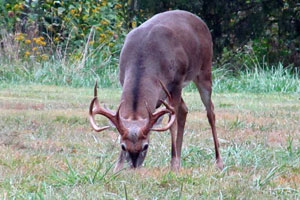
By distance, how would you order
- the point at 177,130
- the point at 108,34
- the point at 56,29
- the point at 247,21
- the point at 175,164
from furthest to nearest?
the point at 56,29 < the point at 108,34 < the point at 247,21 < the point at 177,130 < the point at 175,164

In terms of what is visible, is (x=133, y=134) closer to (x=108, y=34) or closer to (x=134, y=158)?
(x=134, y=158)

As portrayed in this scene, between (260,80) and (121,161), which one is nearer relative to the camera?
(121,161)

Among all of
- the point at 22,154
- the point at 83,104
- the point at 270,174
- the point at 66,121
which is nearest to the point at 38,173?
the point at 22,154

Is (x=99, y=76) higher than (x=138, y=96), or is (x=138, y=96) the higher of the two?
(x=138, y=96)

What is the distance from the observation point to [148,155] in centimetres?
729

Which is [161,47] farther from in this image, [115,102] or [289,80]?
[289,80]

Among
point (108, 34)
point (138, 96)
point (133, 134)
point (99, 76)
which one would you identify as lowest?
point (99, 76)

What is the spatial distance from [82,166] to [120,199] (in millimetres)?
1476

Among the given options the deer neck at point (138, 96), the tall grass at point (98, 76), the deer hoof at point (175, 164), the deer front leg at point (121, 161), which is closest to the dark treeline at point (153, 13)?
the tall grass at point (98, 76)

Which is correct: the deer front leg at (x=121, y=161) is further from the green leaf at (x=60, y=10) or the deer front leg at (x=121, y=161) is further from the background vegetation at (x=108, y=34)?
the green leaf at (x=60, y=10)

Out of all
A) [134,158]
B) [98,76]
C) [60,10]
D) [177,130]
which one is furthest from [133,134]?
[60,10]

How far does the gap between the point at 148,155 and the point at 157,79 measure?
807 mm

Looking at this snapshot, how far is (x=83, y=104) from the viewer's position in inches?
447

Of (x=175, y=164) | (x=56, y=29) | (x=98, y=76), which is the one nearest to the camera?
(x=175, y=164)
